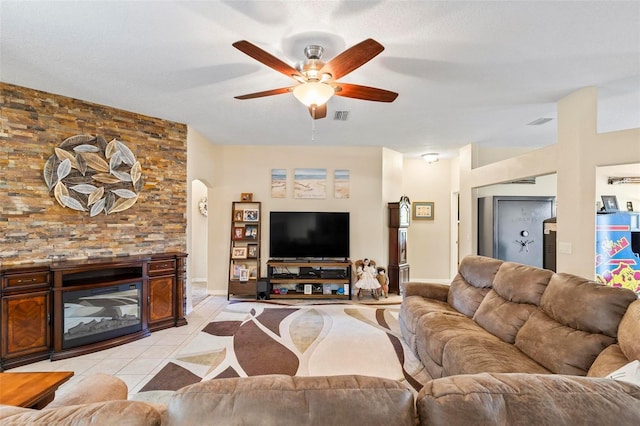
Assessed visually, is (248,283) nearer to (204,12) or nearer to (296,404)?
(204,12)

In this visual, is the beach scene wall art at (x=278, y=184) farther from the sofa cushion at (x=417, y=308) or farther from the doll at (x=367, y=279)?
the sofa cushion at (x=417, y=308)

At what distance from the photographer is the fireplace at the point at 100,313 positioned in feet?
9.62

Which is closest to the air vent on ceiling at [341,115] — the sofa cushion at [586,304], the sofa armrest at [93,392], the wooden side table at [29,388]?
the sofa cushion at [586,304]

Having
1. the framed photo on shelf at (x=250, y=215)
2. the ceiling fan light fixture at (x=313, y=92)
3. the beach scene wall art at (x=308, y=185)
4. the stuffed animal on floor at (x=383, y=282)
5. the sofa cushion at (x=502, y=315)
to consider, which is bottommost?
the stuffed animal on floor at (x=383, y=282)

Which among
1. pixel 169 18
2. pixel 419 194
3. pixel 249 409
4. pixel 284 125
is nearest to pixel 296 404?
pixel 249 409

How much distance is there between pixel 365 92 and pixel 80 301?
353 centimetres

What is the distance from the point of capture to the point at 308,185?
545 centimetres

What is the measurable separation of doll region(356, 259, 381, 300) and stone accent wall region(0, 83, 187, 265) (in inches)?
116

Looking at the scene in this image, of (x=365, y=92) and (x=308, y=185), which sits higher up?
(x=365, y=92)

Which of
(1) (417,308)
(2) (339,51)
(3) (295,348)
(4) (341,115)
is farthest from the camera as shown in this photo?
(4) (341,115)

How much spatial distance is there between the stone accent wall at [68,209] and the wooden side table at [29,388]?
2042 millimetres

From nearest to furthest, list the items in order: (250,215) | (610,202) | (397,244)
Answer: (610,202)
(250,215)
(397,244)

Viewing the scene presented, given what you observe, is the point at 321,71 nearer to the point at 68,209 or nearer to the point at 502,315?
the point at 502,315

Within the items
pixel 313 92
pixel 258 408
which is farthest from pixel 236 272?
pixel 258 408
